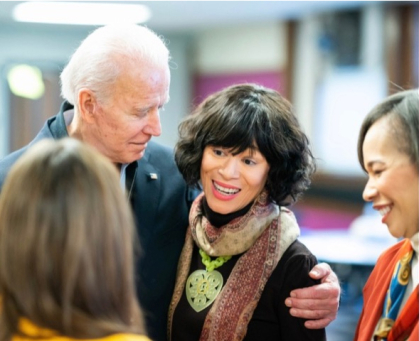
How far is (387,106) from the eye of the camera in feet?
5.69

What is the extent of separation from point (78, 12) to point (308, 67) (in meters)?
2.88

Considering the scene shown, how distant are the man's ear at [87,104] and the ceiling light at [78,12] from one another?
18.4 ft

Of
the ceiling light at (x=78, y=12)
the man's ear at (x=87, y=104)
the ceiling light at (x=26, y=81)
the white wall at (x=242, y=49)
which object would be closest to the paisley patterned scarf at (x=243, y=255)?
the man's ear at (x=87, y=104)

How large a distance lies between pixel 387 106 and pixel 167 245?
85 cm

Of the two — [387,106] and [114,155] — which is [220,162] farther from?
[387,106]

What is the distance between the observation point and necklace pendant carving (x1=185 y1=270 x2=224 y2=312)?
204 cm

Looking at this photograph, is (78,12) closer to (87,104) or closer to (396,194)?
(87,104)

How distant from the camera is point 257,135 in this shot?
2.04 metres

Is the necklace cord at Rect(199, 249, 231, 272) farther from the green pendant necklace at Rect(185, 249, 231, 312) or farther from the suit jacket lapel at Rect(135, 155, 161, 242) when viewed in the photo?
the suit jacket lapel at Rect(135, 155, 161, 242)

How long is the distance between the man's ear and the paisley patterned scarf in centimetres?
47

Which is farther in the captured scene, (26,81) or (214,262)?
(26,81)

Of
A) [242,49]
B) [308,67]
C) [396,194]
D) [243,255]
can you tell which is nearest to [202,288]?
[243,255]

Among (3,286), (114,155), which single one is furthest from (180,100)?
(3,286)

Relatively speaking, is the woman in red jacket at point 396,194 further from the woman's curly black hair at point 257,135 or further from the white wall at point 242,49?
the white wall at point 242,49
